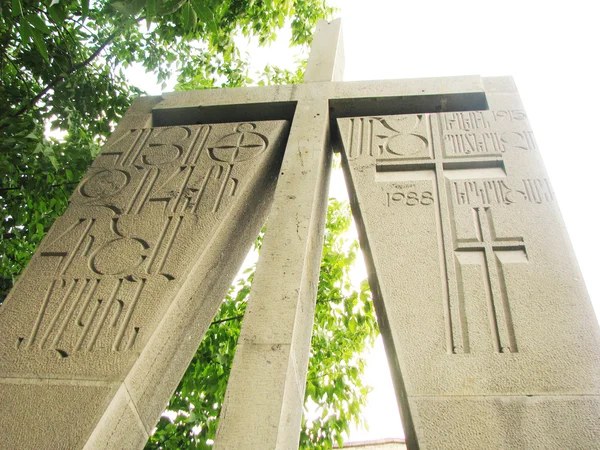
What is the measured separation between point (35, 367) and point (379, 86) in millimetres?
3231

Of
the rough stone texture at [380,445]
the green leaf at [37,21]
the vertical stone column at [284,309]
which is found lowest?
the vertical stone column at [284,309]

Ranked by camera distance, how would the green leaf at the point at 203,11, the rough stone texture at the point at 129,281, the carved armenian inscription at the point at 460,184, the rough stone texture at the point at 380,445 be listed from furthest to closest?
the rough stone texture at the point at 380,445 → the green leaf at the point at 203,11 → the carved armenian inscription at the point at 460,184 → the rough stone texture at the point at 129,281

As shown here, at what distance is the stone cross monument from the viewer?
7.80 ft

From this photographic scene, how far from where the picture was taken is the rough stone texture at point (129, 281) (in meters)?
2.53

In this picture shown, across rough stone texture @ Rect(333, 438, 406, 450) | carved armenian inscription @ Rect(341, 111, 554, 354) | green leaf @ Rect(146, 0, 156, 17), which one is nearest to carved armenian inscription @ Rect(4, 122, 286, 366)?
carved armenian inscription @ Rect(341, 111, 554, 354)

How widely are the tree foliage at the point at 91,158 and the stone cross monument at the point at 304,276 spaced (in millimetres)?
1040

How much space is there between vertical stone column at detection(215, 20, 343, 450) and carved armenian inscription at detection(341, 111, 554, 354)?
0.33 metres

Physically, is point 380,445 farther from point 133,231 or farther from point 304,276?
point 133,231

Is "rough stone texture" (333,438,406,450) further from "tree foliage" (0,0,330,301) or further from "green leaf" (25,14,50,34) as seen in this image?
"green leaf" (25,14,50,34)

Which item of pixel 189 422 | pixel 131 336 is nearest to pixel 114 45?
pixel 189 422

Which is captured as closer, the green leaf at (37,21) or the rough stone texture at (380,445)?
the green leaf at (37,21)

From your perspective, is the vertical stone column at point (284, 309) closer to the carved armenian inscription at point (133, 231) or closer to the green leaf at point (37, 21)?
the carved armenian inscription at point (133, 231)

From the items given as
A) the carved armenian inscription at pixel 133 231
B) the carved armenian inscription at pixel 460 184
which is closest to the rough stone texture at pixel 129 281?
the carved armenian inscription at pixel 133 231

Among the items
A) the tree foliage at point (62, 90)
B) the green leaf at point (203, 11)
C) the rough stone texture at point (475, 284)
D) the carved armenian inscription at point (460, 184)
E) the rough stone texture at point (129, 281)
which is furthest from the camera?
the tree foliage at point (62, 90)
